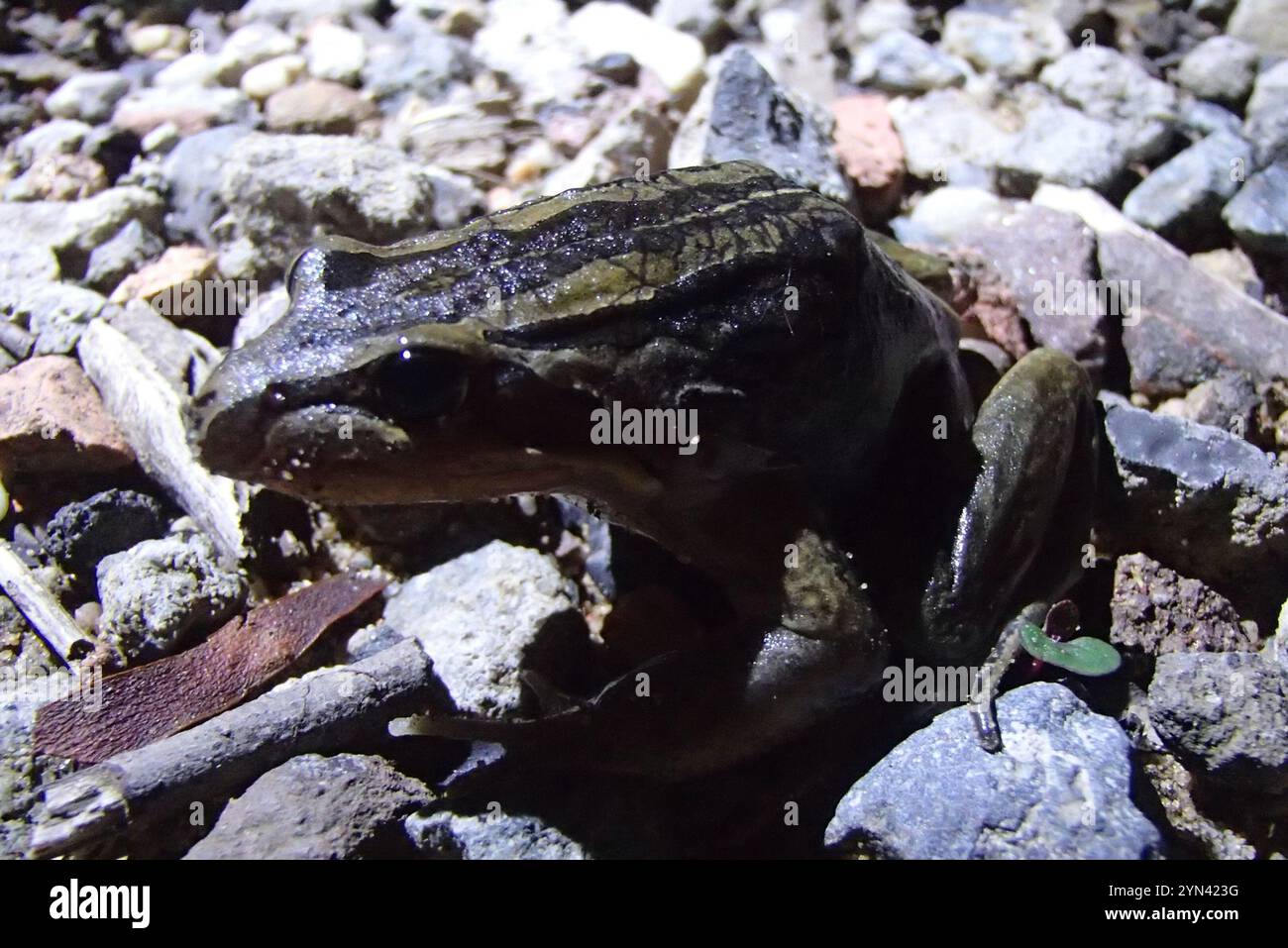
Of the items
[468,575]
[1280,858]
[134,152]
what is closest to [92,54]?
[134,152]

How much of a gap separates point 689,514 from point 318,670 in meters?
1.45

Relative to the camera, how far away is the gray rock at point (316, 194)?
4.50 metres

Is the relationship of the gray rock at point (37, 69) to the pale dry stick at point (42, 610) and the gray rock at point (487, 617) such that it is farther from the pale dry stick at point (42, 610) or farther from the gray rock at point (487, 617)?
the gray rock at point (487, 617)

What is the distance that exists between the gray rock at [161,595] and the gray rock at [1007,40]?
524cm

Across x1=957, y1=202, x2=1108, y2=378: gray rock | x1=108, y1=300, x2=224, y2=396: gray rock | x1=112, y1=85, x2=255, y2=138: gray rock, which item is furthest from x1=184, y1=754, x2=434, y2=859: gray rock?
x1=112, y1=85, x2=255, y2=138: gray rock

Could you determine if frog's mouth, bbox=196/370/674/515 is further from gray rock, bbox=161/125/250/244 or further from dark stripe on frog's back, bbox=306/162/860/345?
gray rock, bbox=161/125/250/244

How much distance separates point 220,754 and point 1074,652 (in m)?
2.79

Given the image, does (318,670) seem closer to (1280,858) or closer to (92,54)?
(1280,858)

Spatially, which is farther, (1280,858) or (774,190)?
(774,190)

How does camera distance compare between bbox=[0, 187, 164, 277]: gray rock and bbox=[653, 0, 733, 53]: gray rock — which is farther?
bbox=[653, 0, 733, 53]: gray rock

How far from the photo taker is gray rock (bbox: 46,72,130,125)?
5.79 metres

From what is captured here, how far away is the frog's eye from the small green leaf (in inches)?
84.6

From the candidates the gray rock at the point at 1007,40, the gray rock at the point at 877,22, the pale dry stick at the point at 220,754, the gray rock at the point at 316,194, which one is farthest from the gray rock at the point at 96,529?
the gray rock at the point at 1007,40

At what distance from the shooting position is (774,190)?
333 cm
